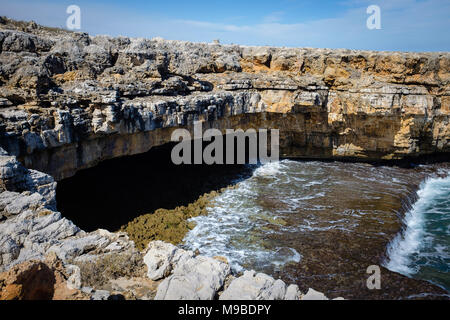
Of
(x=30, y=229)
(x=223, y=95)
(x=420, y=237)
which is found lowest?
(x=420, y=237)

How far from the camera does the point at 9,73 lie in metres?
11.1

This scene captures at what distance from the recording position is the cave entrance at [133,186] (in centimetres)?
1447

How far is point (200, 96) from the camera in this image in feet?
53.5

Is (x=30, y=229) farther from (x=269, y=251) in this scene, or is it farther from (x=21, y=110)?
(x=269, y=251)

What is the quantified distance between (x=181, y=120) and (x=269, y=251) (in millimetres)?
7556

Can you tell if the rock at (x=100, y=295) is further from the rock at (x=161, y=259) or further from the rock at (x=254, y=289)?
the rock at (x=254, y=289)

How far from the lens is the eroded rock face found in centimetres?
1114

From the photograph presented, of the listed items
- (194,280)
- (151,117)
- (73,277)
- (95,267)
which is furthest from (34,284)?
Result: (151,117)

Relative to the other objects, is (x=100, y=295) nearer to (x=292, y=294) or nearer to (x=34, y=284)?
(x=34, y=284)

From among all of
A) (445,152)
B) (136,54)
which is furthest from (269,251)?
(445,152)

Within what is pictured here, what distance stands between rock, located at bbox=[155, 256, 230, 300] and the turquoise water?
28.0 ft

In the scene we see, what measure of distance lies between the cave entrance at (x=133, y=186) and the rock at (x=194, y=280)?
8536mm

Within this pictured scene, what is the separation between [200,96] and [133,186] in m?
6.54
